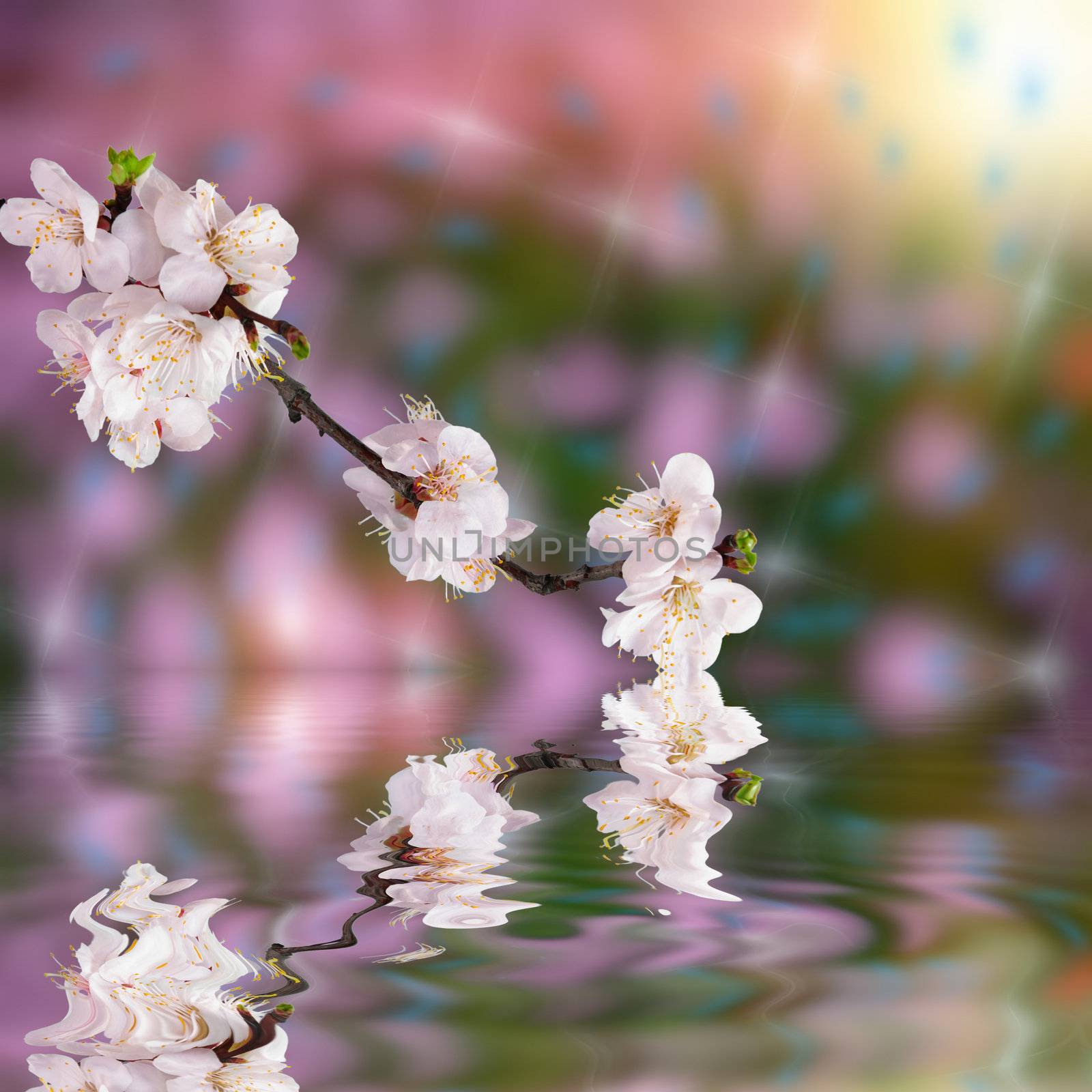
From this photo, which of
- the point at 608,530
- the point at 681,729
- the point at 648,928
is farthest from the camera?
the point at 681,729

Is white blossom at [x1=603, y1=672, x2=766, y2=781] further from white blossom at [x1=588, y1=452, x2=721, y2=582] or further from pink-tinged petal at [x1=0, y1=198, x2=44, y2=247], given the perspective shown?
pink-tinged petal at [x1=0, y1=198, x2=44, y2=247]

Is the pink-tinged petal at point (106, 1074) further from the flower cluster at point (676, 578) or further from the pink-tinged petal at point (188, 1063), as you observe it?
the flower cluster at point (676, 578)

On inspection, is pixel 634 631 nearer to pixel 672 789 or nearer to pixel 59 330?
pixel 672 789

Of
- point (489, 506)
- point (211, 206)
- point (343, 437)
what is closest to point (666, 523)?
point (489, 506)

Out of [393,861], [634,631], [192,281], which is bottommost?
[393,861]

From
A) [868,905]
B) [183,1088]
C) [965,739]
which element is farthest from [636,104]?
[183,1088]
